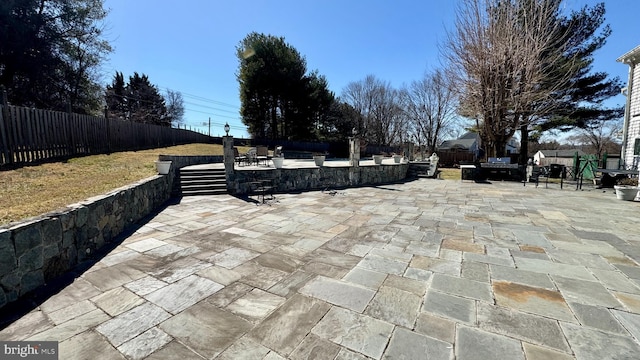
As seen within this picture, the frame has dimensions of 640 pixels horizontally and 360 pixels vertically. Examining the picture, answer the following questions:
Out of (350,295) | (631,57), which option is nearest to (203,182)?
(350,295)

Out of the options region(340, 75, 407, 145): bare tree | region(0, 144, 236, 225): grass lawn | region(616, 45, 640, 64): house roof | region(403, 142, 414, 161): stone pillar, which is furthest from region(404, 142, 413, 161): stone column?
region(340, 75, 407, 145): bare tree

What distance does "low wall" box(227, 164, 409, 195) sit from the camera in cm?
820

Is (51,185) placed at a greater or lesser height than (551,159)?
lesser

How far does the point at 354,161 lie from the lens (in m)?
10.6

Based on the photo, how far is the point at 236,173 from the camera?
821cm

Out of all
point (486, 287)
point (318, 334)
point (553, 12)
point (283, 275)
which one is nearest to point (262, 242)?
point (283, 275)

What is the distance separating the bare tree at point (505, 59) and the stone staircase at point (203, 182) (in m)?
11.8

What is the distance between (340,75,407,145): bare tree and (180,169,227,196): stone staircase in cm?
2373

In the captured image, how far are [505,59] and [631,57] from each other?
4.50 metres

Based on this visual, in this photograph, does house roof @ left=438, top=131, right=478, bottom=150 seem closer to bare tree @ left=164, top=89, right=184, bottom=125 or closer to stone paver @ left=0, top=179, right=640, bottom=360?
stone paver @ left=0, top=179, right=640, bottom=360

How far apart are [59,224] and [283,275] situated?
8.12 ft

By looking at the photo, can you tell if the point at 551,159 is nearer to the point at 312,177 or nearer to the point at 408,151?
the point at 408,151

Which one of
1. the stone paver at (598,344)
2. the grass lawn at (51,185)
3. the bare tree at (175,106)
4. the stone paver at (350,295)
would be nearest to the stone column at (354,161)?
the stone paver at (350,295)

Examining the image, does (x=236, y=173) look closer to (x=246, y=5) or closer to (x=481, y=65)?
(x=246, y=5)
